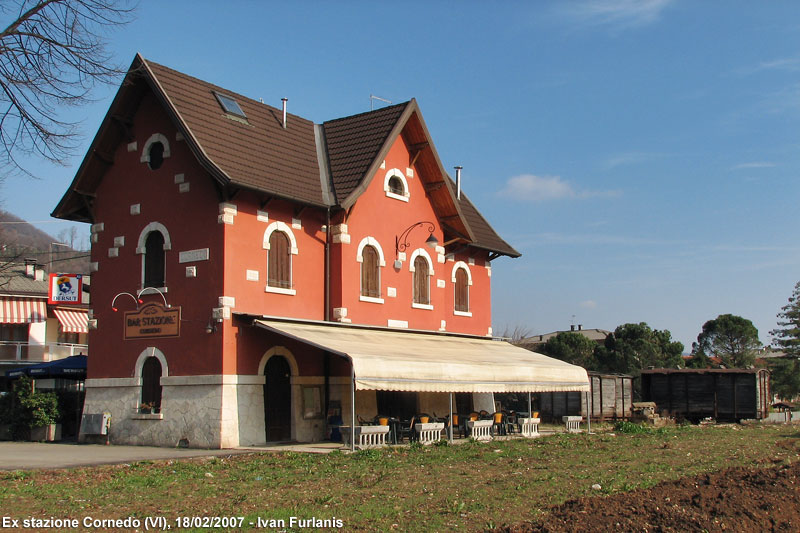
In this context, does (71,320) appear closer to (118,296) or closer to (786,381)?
(118,296)

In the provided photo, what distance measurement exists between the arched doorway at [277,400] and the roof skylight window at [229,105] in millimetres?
7244

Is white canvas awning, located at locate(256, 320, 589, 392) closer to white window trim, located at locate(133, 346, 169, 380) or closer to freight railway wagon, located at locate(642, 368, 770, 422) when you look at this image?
white window trim, located at locate(133, 346, 169, 380)

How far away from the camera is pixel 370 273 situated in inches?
990

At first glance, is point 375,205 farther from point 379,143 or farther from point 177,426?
point 177,426

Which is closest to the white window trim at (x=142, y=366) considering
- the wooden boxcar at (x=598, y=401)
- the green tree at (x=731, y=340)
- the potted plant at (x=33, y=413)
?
the potted plant at (x=33, y=413)

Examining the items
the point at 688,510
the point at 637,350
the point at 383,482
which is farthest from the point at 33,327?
the point at 637,350

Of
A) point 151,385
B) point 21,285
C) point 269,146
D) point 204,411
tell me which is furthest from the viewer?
point 21,285

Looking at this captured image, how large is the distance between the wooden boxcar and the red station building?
7.94m

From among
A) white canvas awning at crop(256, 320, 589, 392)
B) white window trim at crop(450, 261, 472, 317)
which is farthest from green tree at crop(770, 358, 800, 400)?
white canvas awning at crop(256, 320, 589, 392)

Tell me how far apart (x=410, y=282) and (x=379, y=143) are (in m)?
4.46

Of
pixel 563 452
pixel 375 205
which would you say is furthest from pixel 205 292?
pixel 563 452

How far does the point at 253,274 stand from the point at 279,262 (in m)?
1.16

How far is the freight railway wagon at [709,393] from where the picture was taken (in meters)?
33.5

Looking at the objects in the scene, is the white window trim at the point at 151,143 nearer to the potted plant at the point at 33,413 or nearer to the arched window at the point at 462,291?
the potted plant at the point at 33,413
